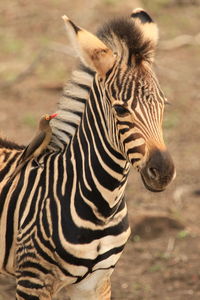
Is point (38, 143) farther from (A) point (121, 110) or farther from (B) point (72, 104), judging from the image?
(A) point (121, 110)

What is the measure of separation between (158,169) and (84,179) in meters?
0.79

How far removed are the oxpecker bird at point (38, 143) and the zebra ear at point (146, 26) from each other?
81cm

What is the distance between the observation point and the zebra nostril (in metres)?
4.34

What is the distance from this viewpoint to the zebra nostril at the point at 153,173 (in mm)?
4336

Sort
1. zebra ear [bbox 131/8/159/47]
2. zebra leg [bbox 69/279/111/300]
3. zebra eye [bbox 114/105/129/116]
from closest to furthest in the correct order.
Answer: zebra eye [bbox 114/105/129/116] < zebra ear [bbox 131/8/159/47] < zebra leg [bbox 69/279/111/300]

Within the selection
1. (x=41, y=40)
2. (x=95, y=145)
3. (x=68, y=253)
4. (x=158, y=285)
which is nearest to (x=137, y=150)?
(x=95, y=145)

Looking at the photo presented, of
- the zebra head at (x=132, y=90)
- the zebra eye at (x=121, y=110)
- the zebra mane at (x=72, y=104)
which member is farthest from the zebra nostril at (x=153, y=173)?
the zebra mane at (x=72, y=104)

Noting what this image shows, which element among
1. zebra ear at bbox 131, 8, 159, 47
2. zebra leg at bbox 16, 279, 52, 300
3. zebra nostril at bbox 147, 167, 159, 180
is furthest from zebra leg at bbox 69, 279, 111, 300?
zebra ear at bbox 131, 8, 159, 47

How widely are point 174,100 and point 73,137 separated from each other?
7.79m

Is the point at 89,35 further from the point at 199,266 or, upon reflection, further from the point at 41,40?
the point at 41,40

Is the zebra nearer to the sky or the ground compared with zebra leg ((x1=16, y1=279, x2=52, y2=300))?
nearer to the sky

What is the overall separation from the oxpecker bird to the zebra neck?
19 cm

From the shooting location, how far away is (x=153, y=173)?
4.36 m

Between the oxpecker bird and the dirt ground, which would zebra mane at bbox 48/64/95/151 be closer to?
the oxpecker bird
